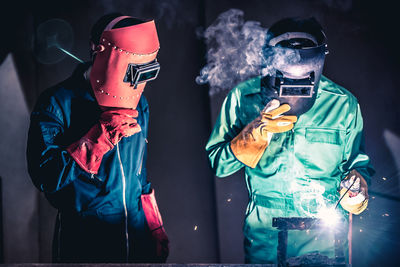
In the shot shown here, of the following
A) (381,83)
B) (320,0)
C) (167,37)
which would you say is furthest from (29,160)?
(381,83)

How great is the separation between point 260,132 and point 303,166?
13.6 inches

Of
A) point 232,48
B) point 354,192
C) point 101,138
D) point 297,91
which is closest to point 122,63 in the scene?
point 101,138

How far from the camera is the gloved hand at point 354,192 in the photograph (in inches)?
72.1

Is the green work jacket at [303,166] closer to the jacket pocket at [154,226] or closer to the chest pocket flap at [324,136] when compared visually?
the chest pocket flap at [324,136]

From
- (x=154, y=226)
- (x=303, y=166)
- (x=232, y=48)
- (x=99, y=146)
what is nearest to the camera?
(x=99, y=146)

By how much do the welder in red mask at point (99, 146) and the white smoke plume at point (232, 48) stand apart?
2.59ft

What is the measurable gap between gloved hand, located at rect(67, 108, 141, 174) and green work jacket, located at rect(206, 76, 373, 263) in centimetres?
55

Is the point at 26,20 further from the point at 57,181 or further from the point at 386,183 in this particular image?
the point at 386,183

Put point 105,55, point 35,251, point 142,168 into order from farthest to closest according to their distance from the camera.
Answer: point 35,251
point 142,168
point 105,55

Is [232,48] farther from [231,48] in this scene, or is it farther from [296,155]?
[296,155]

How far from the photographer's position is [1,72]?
117 inches

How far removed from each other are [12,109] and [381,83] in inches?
121

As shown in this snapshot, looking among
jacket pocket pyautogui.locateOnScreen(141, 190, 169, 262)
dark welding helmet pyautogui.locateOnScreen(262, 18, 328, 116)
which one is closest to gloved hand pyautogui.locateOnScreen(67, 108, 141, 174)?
jacket pocket pyautogui.locateOnScreen(141, 190, 169, 262)

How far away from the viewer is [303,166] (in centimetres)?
198
